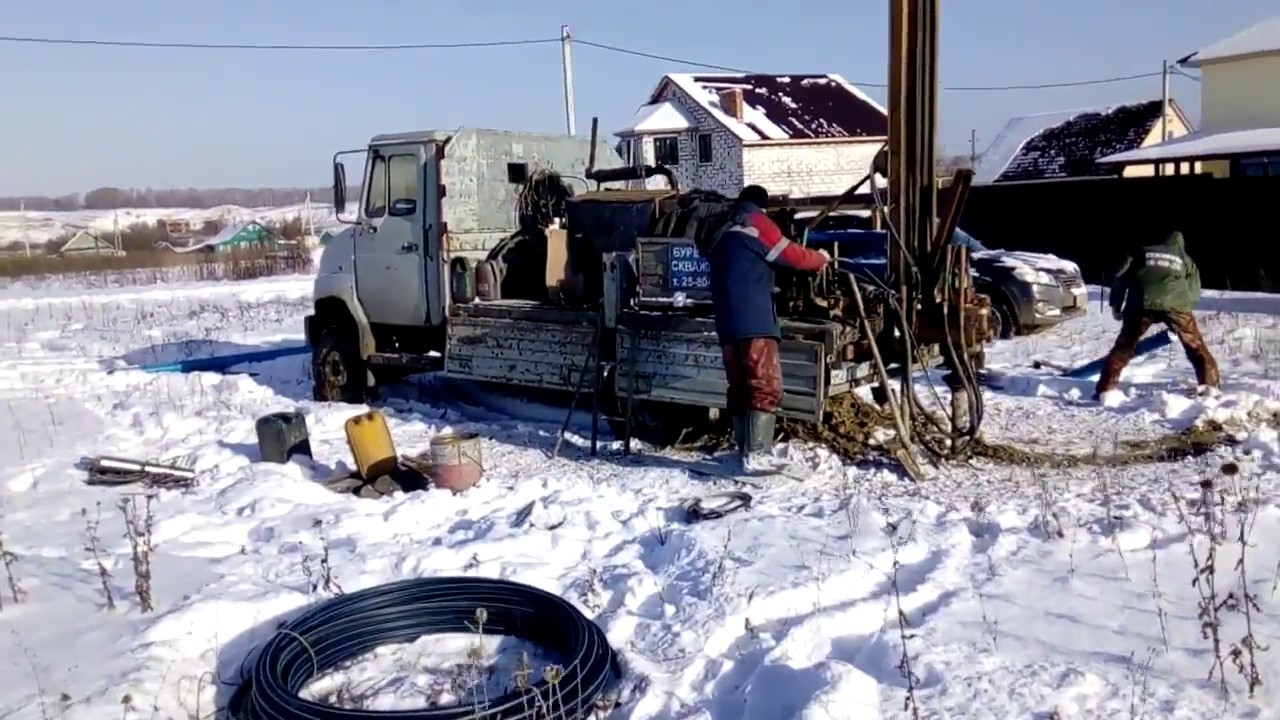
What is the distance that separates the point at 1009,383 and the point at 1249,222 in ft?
36.4

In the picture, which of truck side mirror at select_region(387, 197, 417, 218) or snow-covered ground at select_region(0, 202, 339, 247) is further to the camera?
snow-covered ground at select_region(0, 202, 339, 247)

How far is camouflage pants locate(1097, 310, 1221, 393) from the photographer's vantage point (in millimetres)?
9219

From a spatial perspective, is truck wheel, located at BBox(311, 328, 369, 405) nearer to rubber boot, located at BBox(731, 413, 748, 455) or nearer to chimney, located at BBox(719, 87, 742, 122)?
rubber boot, located at BBox(731, 413, 748, 455)

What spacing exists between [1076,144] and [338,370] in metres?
30.4

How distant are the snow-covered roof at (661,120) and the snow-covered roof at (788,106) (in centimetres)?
91

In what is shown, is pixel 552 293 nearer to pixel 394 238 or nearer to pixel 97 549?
pixel 394 238

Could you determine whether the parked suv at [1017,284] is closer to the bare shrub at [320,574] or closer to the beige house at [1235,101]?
the bare shrub at [320,574]

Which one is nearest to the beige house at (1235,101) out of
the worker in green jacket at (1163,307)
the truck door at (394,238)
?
the worker in green jacket at (1163,307)

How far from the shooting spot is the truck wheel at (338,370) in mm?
11031

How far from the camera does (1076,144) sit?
35375 millimetres

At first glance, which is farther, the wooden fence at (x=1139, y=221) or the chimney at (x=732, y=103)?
the chimney at (x=732, y=103)

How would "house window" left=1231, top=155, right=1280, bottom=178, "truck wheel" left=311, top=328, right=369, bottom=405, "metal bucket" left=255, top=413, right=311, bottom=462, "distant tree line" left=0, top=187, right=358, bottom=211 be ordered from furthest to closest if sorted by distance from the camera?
1. "distant tree line" left=0, top=187, right=358, bottom=211
2. "house window" left=1231, top=155, right=1280, bottom=178
3. "truck wheel" left=311, top=328, right=369, bottom=405
4. "metal bucket" left=255, top=413, right=311, bottom=462

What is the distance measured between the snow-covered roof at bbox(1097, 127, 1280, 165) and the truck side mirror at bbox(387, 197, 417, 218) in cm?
2119

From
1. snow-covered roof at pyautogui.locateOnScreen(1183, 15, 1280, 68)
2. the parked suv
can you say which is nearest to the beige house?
snow-covered roof at pyautogui.locateOnScreen(1183, 15, 1280, 68)
